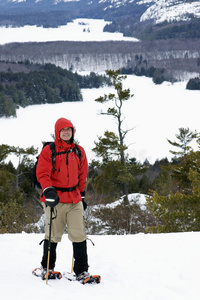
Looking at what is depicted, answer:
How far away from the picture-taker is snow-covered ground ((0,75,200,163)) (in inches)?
2450

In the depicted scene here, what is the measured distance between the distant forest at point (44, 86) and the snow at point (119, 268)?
88.2 m

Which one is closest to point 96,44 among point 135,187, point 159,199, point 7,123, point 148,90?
point 148,90

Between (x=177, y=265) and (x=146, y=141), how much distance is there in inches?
2319

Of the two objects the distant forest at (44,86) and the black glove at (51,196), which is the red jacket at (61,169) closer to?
the black glove at (51,196)

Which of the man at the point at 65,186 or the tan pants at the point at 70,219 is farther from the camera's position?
the tan pants at the point at 70,219

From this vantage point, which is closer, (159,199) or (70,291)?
(70,291)

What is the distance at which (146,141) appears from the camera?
6316cm

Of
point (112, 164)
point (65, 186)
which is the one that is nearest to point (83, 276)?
point (65, 186)

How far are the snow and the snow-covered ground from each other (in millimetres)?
44198

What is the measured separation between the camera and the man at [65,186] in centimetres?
390

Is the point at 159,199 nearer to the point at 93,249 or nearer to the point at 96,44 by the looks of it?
the point at 93,249

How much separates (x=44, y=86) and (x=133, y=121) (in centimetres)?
3613

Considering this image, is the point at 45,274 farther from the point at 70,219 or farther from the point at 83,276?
the point at 70,219

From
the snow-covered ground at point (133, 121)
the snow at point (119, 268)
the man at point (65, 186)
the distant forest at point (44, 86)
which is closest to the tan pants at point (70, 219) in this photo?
the man at point (65, 186)
